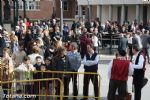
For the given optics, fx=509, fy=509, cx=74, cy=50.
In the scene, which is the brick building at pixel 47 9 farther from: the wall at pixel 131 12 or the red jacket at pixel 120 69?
the red jacket at pixel 120 69

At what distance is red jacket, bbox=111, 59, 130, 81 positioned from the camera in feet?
43.4

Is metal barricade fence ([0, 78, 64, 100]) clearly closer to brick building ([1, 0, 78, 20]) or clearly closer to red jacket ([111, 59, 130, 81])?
red jacket ([111, 59, 130, 81])

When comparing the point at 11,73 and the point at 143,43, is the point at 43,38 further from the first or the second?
the point at 11,73

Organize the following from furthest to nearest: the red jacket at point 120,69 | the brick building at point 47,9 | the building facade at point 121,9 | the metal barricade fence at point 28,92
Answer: the brick building at point 47,9, the building facade at point 121,9, the metal barricade fence at point 28,92, the red jacket at point 120,69

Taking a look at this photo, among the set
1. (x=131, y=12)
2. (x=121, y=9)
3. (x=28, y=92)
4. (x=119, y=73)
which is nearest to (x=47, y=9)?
(x=121, y=9)

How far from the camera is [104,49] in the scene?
3178 centimetres

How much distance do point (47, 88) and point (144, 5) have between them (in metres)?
48.4

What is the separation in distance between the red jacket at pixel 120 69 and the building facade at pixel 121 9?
1702 inches

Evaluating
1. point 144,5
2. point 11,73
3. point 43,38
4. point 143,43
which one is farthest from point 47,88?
point 144,5

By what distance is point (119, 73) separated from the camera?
13305 millimetres

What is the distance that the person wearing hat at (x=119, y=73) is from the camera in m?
13.2

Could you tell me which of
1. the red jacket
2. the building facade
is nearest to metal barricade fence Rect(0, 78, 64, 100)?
the red jacket

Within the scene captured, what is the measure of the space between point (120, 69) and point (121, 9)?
2027 inches

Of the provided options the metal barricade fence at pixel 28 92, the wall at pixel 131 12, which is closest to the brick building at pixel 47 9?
the wall at pixel 131 12
